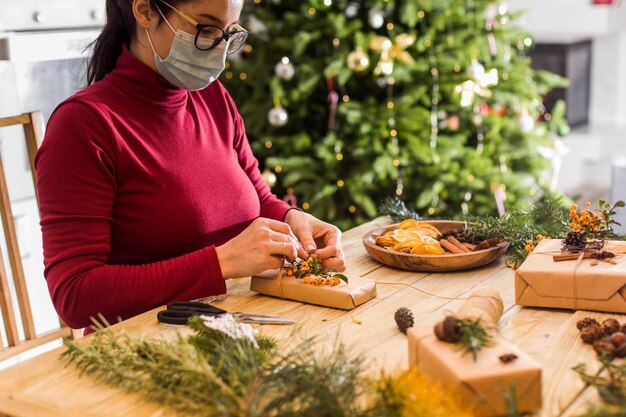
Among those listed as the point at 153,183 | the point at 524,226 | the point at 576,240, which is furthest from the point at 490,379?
the point at 153,183

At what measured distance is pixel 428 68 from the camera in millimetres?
3602

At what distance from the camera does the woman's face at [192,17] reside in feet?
5.43

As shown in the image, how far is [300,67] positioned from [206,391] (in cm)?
264

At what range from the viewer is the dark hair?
1.75m

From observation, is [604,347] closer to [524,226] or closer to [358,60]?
[524,226]

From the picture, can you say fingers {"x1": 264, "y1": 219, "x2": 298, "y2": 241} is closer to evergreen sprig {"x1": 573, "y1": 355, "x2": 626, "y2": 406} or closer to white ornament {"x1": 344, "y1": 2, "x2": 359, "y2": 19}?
evergreen sprig {"x1": 573, "y1": 355, "x2": 626, "y2": 406}

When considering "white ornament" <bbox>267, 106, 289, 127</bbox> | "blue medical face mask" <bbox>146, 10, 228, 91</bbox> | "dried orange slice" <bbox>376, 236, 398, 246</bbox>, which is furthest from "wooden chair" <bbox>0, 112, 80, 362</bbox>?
"white ornament" <bbox>267, 106, 289, 127</bbox>

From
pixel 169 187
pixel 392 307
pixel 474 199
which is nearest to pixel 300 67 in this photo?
pixel 474 199

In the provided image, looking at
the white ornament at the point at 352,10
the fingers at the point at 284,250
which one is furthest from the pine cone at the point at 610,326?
the white ornament at the point at 352,10

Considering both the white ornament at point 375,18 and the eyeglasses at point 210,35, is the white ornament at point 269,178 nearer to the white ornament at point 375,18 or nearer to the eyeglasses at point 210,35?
the white ornament at point 375,18

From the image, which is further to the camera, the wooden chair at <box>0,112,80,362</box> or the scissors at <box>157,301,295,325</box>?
the wooden chair at <box>0,112,80,362</box>

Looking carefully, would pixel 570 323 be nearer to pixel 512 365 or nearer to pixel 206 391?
pixel 512 365

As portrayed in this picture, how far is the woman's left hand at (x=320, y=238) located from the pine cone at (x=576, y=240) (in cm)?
42

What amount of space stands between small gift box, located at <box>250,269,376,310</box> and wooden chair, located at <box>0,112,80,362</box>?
0.58 meters
